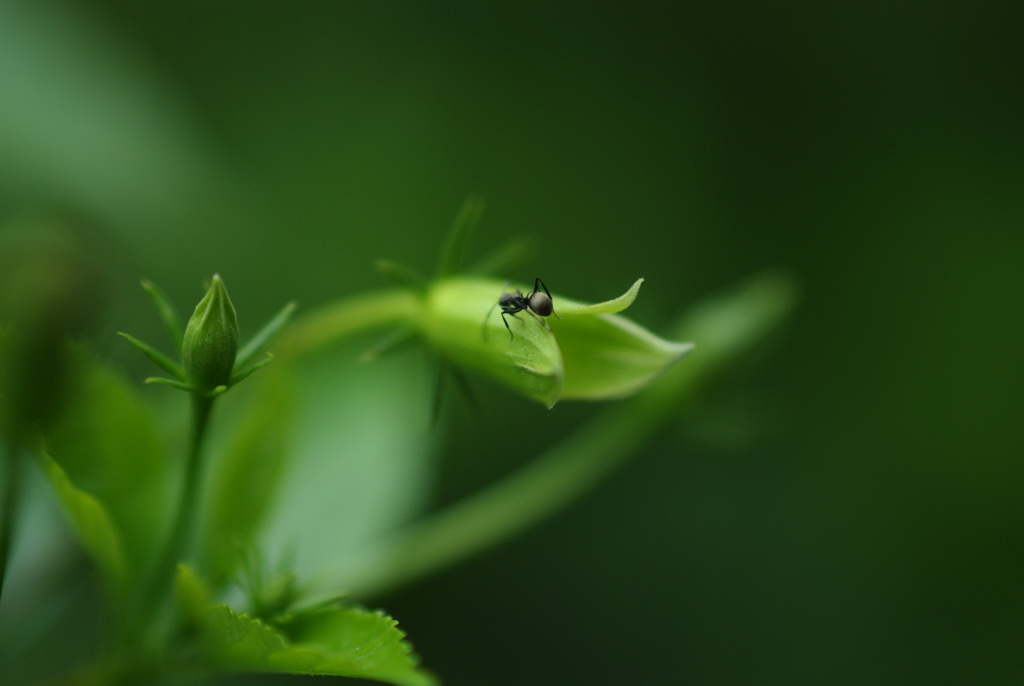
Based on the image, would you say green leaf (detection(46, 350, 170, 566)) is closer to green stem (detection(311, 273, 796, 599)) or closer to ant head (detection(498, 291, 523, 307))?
green stem (detection(311, 273, 796, 599))

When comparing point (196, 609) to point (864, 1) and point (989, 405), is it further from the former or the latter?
point (864, 1)

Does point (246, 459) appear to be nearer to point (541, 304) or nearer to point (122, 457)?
point (122, 457)

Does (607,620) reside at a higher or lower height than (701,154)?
lower

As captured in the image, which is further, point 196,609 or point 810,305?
point 810,305

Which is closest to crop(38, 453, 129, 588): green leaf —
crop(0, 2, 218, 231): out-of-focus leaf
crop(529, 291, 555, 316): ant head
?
crop(529, 291, 555, 316): ant head

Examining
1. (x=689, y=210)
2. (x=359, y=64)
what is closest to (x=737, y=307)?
(x=689, y=210)

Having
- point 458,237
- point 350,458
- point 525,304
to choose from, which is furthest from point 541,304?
point 350,458
